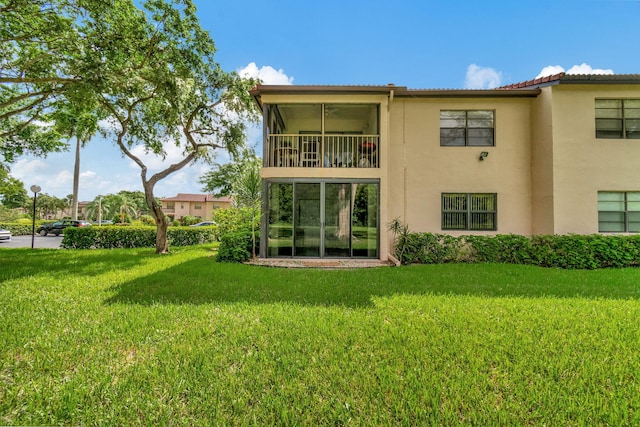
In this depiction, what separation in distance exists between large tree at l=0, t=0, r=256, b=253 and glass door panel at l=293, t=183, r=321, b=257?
16.6 feet

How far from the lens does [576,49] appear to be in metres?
11.5

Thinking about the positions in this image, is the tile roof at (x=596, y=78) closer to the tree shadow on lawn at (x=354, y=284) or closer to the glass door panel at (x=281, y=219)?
the tree shadow on lawn at (x=354, y=284)

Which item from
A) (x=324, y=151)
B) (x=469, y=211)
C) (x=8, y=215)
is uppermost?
(x=324, y=151)

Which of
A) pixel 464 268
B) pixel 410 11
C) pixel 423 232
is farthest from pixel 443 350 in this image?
pixel 410 11

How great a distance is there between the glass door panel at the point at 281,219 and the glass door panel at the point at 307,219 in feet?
0.71

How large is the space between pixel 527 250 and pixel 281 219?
27.9 feet

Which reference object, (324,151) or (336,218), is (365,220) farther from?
(324,151)

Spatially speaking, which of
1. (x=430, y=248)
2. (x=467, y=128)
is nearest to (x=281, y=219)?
(x=430, y=248)

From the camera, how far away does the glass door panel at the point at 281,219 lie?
10.5m

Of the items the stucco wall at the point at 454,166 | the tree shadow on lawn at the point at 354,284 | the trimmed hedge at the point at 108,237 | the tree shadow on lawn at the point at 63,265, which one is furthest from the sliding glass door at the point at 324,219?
the trimmed hedge at the point at 108,237

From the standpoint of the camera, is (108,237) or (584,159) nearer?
(584,159)

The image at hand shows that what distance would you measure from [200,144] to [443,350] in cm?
1323

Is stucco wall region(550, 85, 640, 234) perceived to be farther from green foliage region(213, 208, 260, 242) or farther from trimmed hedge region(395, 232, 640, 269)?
green foliage region(213, 208, 260, 242)

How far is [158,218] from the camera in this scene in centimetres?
1307
